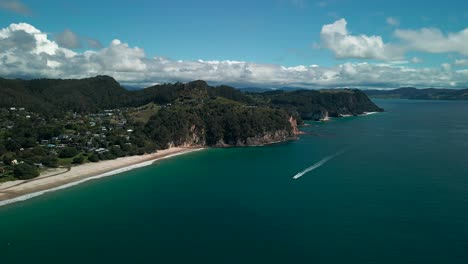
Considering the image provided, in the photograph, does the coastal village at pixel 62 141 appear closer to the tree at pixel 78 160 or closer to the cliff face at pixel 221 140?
the tree at pixel 78 160

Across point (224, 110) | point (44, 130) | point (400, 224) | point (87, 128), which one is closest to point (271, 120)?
point (224, 110)

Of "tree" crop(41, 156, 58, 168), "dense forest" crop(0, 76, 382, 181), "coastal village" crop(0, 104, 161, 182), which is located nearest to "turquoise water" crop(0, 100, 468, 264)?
"tree" crop(41, 156, 58, 168)

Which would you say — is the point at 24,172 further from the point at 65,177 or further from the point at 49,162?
the point at 49,162

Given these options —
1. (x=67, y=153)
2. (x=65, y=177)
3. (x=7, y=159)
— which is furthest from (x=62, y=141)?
(x=65, y=177)

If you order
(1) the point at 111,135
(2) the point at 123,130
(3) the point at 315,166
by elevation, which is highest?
(2) the point at 123,130

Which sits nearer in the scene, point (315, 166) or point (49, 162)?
point (49, 162)

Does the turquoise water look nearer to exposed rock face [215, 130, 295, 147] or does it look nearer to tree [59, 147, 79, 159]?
tree [59, 147, 79, 159]
